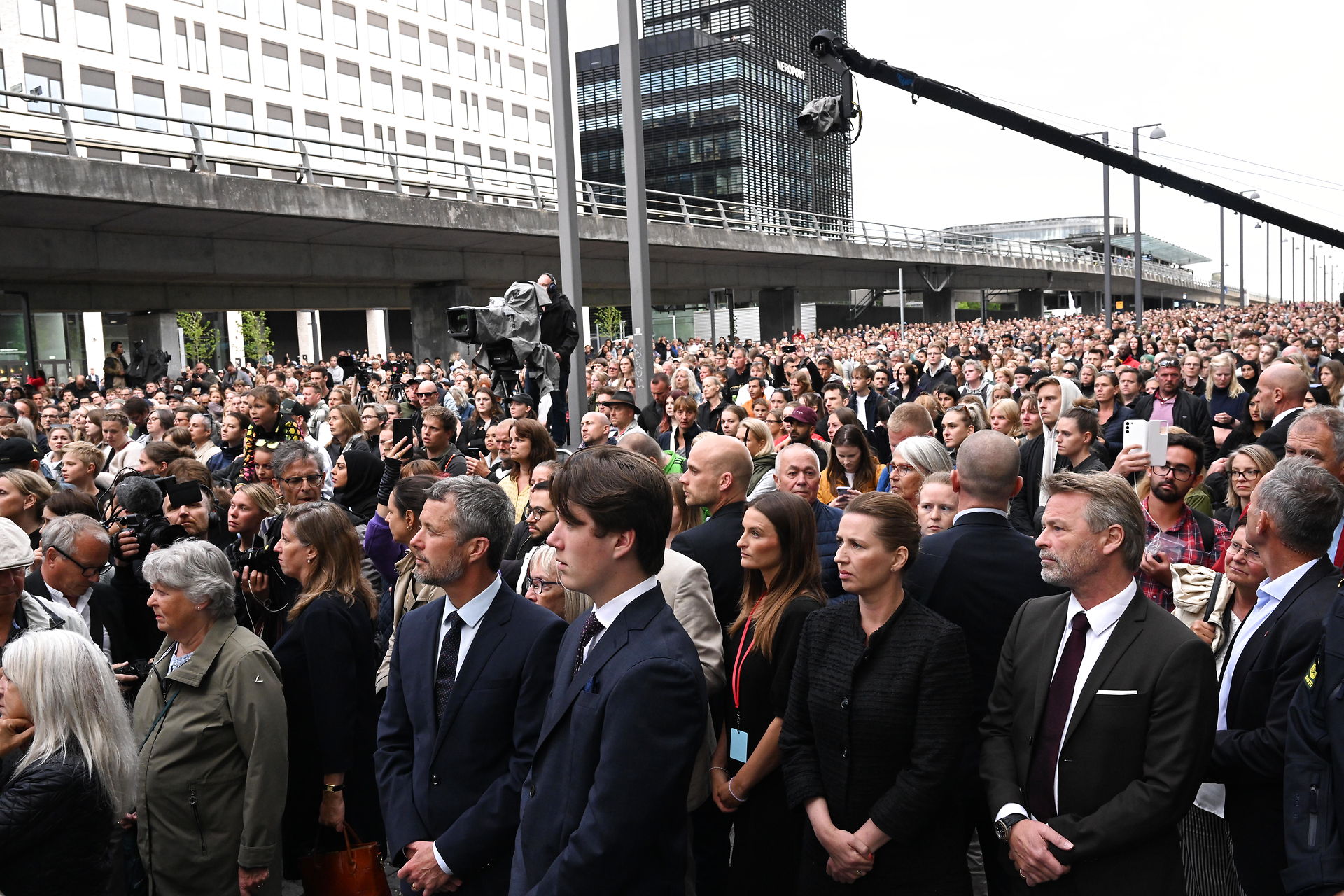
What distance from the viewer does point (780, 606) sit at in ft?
13.6

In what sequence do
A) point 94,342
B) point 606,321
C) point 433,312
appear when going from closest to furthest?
point 433,312, point 94,342, point 606,321

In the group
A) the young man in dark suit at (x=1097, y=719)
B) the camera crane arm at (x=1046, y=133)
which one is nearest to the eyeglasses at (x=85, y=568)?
the young man in dark suit at (x=1097, y=719)

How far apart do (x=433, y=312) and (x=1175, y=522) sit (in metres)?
27.3

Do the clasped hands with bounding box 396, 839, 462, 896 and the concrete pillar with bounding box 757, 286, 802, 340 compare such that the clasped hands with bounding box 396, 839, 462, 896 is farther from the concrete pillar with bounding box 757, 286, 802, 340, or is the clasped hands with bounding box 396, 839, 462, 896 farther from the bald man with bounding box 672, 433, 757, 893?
the concrete pillar with bounding box 757, 286, 802, 340

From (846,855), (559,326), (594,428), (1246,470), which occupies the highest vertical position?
(559,326)

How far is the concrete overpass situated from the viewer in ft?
65.8

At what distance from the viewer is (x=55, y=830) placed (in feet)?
10.8

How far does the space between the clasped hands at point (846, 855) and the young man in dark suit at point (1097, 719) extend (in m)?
0.44

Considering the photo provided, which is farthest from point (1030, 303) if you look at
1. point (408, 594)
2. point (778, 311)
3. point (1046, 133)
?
point (408, 594)

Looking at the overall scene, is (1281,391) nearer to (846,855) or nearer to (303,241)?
(846,855)

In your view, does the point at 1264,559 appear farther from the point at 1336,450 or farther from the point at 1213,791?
the point at 1336,450

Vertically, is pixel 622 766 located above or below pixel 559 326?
below

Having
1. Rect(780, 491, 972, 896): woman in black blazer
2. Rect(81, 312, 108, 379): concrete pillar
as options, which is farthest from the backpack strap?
Rect(81, 312, 108, 379): concrete pillar

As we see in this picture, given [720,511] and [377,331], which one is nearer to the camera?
[720,511]
